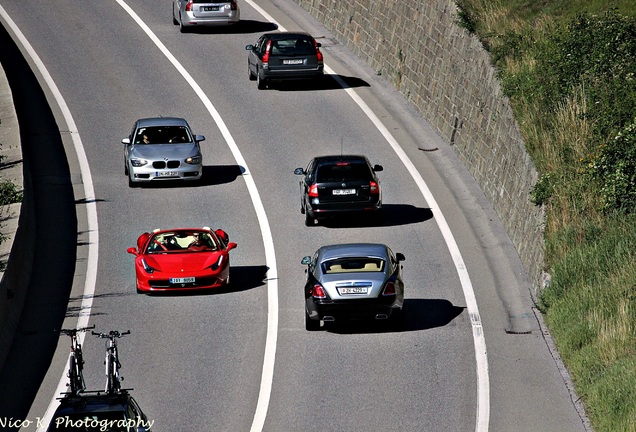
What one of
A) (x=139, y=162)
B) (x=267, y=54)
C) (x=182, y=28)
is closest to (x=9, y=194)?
(x=139, y=162)

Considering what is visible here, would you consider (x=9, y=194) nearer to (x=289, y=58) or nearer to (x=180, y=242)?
(x=180, y=242)

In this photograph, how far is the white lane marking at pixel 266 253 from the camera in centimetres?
2100

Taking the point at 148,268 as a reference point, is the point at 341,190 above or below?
above

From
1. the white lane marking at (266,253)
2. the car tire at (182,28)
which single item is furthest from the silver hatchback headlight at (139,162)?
the car tire at (182,28)

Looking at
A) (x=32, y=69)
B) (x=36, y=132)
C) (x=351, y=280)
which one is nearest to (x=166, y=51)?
(x=32, y=69)

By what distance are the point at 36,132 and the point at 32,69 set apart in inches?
270

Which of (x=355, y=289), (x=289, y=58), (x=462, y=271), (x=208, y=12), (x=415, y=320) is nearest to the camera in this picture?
(x=355, y=289)

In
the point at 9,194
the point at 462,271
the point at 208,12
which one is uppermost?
the point at 9,194

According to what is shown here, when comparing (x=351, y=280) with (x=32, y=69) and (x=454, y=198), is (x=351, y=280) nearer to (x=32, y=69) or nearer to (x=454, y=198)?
(x=454, y=198)

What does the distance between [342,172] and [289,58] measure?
452 inches

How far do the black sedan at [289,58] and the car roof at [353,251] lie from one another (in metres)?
17.1

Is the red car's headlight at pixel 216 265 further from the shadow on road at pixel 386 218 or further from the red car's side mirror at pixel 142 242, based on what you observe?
the shadow on road at pixel 386 218

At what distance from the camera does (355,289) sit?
23.3 metres

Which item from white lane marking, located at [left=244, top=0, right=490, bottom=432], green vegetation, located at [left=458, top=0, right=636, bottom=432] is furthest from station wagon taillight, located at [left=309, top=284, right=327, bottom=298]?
green vegetation, located at [left=458, top=0, right=636, bottom=432]
